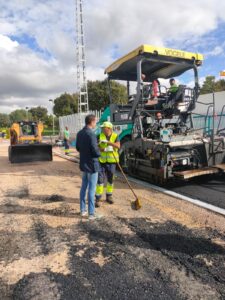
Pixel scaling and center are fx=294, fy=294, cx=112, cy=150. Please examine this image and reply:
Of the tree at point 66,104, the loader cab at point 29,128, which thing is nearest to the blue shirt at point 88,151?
the loader cab at point 29,128

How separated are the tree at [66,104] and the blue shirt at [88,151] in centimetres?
4403

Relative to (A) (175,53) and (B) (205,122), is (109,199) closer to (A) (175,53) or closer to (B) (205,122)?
(B) (205,122)

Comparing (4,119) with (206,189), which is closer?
(206,189)

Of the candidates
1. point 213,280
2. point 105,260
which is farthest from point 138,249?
point 213,280

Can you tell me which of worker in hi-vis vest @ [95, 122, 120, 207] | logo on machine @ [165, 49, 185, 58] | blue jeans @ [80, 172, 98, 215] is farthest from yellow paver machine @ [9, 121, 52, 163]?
blue jeans @ [80, 172, 98, 215]

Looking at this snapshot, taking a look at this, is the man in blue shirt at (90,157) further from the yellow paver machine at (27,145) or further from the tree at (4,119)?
the tree at (4,119)

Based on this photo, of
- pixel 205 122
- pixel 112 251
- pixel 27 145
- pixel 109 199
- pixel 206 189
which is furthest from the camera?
pixel 27 145

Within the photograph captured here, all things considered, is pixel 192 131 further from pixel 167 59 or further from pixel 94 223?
pixel 94 223

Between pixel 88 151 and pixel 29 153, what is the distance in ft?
27.5

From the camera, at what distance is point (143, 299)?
2.66 m

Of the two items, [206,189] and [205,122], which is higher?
[205,122]

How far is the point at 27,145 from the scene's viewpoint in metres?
12.5

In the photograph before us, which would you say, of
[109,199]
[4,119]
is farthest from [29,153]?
[4,119]

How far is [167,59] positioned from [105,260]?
5695mm
